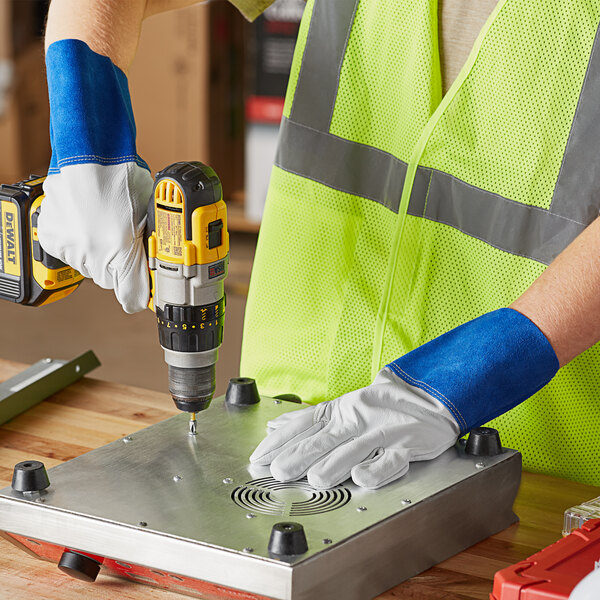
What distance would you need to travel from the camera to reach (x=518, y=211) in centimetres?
122

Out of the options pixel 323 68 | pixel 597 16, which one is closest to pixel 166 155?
pixel 323 68

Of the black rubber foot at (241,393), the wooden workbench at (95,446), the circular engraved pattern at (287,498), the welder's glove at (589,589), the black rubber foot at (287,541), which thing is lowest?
the wooden workbench at (95,446)

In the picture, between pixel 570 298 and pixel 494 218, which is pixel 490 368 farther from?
pixel 494 218

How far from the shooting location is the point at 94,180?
44.8 inches

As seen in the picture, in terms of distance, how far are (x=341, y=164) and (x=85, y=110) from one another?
14.9 inches

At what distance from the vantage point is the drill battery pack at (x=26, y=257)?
4.24ft

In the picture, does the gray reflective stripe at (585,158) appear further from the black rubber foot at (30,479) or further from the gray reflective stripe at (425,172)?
the black rubber foot at (30,479)

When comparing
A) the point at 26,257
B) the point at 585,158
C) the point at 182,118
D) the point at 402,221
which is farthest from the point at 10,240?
the point at 182,118

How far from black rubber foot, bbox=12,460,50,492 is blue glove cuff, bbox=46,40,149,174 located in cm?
38

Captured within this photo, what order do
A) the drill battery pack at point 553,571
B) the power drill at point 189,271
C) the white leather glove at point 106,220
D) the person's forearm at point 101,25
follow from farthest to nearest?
the person's forearm at point 101,25 < the white leather glove at point 106,220 < the power drill at point 189,271 < the drill battery pack at point 553,571

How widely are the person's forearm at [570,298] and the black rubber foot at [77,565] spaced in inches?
20.4

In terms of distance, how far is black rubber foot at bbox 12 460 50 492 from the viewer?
953 millimetres

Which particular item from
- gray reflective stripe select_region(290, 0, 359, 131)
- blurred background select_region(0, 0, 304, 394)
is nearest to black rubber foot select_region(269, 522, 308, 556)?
gray reflective stripe select_region(290, 0, 359, 131)

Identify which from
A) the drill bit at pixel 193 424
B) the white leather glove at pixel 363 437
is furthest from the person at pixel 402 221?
the drill bit at pixel 193 424
